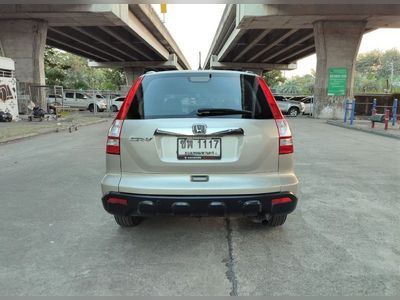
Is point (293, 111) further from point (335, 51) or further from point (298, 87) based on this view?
→ point (298, 87)

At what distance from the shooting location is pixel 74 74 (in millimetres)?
74562

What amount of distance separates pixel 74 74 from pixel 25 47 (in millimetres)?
51573

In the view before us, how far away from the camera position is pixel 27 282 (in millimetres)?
3021

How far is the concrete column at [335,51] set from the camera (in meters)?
25.4

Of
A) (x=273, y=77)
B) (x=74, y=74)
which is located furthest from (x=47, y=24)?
(x=273, y=77)

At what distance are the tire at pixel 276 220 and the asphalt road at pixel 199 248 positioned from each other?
7cm

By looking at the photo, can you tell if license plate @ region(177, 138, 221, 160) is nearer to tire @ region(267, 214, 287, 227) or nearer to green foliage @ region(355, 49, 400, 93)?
tire @ region(267, 214, 287, 227)

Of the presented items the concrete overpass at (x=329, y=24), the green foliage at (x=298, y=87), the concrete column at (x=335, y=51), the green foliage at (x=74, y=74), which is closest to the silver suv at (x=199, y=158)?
the concrete overpass at (x=329, y=24)

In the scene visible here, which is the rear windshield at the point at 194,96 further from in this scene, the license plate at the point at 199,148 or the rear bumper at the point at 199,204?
the rear bumper at the point at 199,204

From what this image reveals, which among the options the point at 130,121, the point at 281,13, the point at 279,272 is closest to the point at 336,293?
the point at 279,272

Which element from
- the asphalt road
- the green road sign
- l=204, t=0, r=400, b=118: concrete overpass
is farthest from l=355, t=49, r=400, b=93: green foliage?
the asphalt road

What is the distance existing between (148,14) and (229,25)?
1112 cm

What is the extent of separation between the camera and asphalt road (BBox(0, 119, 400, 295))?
2.98 meters

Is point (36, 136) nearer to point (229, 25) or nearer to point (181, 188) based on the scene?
point (181, 188)
